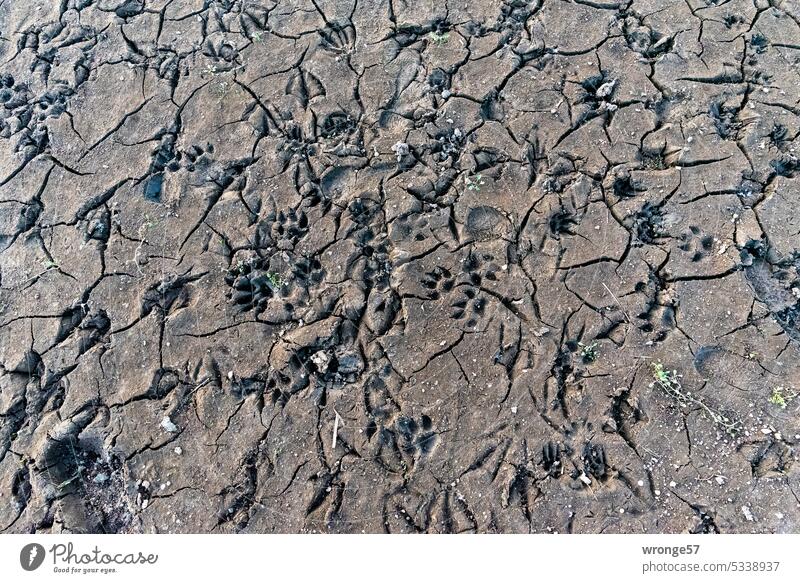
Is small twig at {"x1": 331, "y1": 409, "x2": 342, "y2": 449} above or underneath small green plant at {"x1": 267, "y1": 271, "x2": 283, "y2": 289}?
underneath

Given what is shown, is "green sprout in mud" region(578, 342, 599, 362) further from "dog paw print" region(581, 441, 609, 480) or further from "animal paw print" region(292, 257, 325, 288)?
"animal paw print" region(292, 257, 325, 288)

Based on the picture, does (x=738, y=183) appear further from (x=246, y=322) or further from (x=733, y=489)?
(x=246, y=322)

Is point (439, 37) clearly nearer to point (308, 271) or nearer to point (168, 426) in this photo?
point (308, 271)

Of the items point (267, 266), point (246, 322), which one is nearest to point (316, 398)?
point (246, 322)

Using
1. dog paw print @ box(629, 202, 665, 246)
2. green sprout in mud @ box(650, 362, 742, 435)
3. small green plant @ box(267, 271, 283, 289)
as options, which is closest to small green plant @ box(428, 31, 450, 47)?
dog paw print @ box(629, 202, 665, 246)

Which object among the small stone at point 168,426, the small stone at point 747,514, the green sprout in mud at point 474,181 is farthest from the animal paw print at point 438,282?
the small stone at point 747,514
